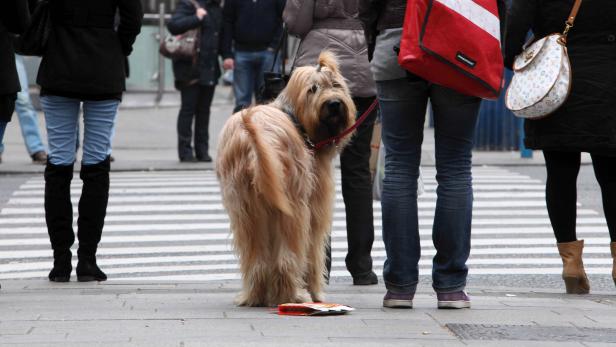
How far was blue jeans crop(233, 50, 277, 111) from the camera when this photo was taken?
14.7 metres

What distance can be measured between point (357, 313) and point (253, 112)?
3.23 feet

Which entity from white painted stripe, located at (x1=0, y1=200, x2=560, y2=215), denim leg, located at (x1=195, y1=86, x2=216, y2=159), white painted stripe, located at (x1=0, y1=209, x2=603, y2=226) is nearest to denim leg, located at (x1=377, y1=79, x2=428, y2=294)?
white painted stripe, located at (x1=0, y1=209, x2=603, y2=226)

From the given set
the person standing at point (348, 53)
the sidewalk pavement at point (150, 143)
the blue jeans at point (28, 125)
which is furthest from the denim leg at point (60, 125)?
the blue jeans at point (28, 125)

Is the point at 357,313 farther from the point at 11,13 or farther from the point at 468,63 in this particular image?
the point at 11,13

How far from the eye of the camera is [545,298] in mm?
6816

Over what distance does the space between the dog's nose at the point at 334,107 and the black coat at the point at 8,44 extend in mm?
1663

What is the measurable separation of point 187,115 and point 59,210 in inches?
291

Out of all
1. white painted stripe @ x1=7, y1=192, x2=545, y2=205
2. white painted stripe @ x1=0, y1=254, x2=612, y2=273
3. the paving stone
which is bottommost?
white painted stripe @ x1=7, y1=192, x2=545, y2=205

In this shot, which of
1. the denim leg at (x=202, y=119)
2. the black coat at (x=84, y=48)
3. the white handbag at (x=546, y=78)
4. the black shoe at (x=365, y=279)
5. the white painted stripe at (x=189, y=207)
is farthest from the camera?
the denim leg at (x=202, y=119)

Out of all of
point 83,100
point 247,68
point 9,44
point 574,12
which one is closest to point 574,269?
point 574,12

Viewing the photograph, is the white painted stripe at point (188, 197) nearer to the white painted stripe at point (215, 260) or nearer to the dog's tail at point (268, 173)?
the white painted stripe at point (215, 260)

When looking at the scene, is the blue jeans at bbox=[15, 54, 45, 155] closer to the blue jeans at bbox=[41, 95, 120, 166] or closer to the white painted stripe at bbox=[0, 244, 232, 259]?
the white painted stripe at bbox=[0, 244, 232, 259]

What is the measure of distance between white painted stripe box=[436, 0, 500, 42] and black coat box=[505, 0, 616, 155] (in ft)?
3.53

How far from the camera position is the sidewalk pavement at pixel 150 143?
A: 48.2 feet
